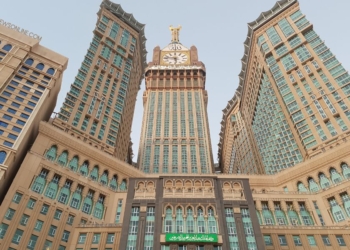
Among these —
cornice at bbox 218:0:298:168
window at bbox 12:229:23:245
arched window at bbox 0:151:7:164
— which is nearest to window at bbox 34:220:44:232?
window at bbox 12:229:23:245

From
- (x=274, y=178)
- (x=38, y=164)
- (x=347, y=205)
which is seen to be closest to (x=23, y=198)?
(x=38, y=164)

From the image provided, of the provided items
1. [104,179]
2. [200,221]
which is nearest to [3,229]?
[104,179]

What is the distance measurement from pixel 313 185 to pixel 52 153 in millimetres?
51620

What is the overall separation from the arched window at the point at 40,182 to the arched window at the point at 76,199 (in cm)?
547

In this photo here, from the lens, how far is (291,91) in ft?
289

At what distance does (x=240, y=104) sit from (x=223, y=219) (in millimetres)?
83439

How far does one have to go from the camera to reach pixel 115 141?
86.4 metres

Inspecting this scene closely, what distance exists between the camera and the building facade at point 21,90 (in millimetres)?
57750

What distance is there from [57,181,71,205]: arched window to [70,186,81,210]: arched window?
1.07 meters

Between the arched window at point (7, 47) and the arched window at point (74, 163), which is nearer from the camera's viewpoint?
the arched window at point (74, 163)

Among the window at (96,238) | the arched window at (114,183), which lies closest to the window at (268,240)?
the window at (96,238)

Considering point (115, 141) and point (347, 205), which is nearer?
point (347, 205)

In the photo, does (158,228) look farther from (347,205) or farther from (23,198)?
(347,205)

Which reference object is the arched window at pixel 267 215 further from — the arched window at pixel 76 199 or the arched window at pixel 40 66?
the arched window at pixel 40 66
